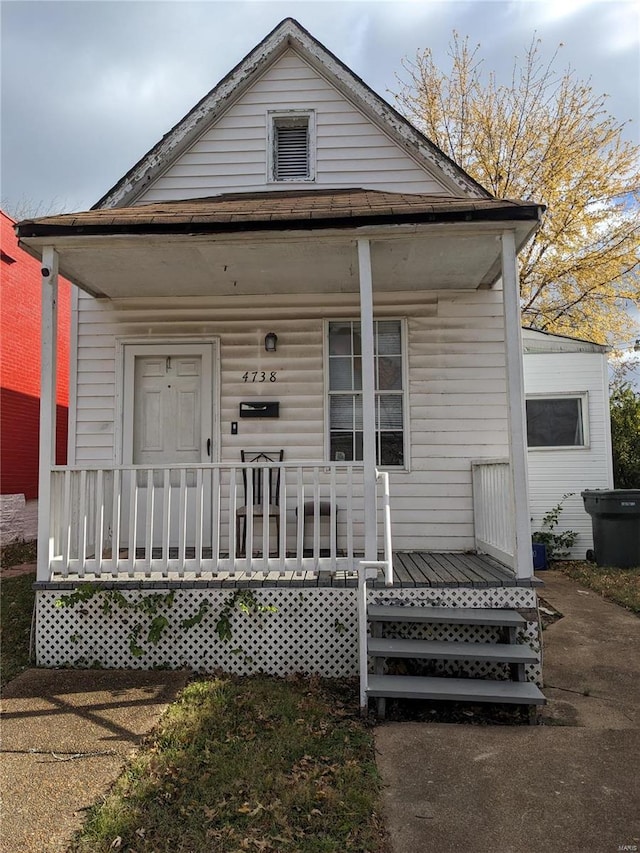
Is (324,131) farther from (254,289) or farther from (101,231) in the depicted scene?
(101,231)

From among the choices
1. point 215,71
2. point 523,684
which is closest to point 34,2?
point 215,71

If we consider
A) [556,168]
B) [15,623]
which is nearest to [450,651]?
[15,623]

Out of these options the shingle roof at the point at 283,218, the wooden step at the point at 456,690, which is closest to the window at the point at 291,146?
the shingle roof at the point at 283,218

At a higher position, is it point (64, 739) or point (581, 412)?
point (581, 412)

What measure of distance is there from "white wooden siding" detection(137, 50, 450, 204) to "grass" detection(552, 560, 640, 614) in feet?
18.1

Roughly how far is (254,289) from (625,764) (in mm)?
5047

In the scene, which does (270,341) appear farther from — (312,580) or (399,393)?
(312,580)

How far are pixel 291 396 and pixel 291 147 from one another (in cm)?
307

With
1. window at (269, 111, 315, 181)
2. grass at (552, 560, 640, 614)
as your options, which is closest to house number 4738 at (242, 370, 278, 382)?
window at (269, 111, 315, 181)

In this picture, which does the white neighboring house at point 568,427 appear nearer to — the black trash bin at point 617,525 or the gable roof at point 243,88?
the black trash bin at point 617,525

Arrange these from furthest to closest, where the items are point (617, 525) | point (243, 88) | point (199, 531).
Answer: point (617, 525), point (243, 88), point (199, 531)

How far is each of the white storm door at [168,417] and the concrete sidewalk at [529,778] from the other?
3.47 meters

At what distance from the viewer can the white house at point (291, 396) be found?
173 inches

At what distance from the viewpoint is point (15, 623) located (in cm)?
560
